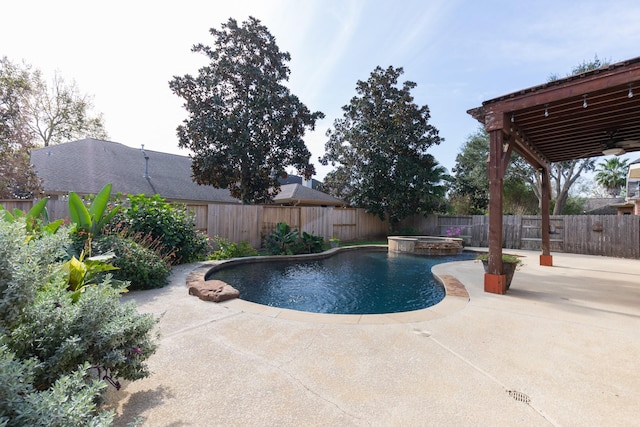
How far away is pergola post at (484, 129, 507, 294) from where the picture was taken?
17.0ft

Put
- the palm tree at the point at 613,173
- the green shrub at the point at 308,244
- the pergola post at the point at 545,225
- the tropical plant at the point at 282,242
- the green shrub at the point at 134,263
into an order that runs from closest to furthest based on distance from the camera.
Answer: the green shrub at the point at 134,263 < the pergola post at the point at 545,225 < the tropical plant at the point at 282,242 < the green shrub at the point at 308,244 < the palm tree at the point at 613,173

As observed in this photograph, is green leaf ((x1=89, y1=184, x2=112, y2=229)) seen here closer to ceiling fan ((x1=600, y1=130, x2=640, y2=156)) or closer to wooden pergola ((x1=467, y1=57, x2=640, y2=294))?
wooden pergola ((x1=467, y1=57, x2=640, y2=294))

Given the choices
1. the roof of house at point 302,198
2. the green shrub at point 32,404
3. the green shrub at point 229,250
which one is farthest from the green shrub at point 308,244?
the green shrub at point 32,404

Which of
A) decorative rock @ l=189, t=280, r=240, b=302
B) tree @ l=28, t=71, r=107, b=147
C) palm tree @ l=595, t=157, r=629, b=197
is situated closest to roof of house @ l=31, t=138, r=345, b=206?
tree @ l=28, t=71, r=107, b=147

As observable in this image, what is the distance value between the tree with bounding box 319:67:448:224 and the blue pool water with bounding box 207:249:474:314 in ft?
23.7

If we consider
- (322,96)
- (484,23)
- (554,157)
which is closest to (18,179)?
(322,96)

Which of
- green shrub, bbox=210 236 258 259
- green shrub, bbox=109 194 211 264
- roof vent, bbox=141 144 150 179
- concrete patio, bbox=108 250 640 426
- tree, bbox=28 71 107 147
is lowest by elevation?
concrete patio, bbox=108 250 640 426

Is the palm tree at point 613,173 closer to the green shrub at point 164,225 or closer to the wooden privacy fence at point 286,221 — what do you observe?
the wooden privacy fence at point 286,221

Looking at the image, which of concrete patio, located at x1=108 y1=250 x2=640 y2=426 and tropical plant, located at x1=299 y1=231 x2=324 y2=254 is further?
tropical plant, located at x1=299 y1=231 x2=324 y2=254

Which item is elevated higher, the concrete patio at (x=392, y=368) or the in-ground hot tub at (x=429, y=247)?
the in-ground hot tub at (x=429, y=247)

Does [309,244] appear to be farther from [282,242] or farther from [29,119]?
[29,119]

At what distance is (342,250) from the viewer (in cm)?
1227

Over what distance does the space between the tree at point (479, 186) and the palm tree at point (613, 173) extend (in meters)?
10.8

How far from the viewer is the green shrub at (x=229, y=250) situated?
349 inches
